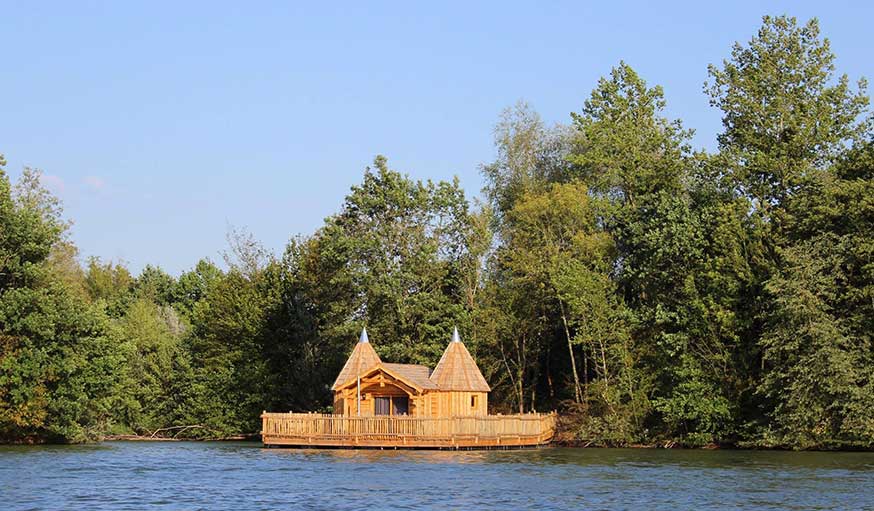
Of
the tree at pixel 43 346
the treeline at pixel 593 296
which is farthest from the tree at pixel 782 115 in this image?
the tree at pixel 43 346

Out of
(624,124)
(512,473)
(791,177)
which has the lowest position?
(512,473)

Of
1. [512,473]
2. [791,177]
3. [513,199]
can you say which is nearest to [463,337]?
[513,199]

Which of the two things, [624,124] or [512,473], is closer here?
[512,473]

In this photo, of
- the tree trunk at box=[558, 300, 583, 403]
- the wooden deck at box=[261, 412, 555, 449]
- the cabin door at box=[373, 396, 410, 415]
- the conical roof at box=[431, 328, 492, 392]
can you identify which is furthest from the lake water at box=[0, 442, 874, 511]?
the tree trunk at box=[558, 300, 583, 403]

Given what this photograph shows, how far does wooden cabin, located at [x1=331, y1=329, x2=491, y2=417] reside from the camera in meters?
55.2

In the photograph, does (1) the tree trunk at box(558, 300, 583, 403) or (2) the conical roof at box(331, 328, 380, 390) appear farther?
(1) the tree trunk at box(558, 300, 583, 403)

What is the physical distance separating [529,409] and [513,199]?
538 inches

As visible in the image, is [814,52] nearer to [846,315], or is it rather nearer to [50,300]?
[846,315]

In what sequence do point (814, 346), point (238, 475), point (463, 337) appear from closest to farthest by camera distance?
1. point (238, 475)
2. point (814, 346)
3. point (463, 337)

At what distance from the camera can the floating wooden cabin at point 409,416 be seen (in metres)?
51.9

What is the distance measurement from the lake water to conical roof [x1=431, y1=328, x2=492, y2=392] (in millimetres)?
4665

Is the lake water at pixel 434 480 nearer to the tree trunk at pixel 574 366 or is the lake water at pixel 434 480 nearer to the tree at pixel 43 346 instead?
the tree at pixel 43 346

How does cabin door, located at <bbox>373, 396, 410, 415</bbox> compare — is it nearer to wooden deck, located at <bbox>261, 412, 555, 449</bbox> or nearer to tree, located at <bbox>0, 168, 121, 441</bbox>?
wooden deck, located at <bbox>261, 412, 555, 449</bbox>

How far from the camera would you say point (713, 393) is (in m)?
54.2
